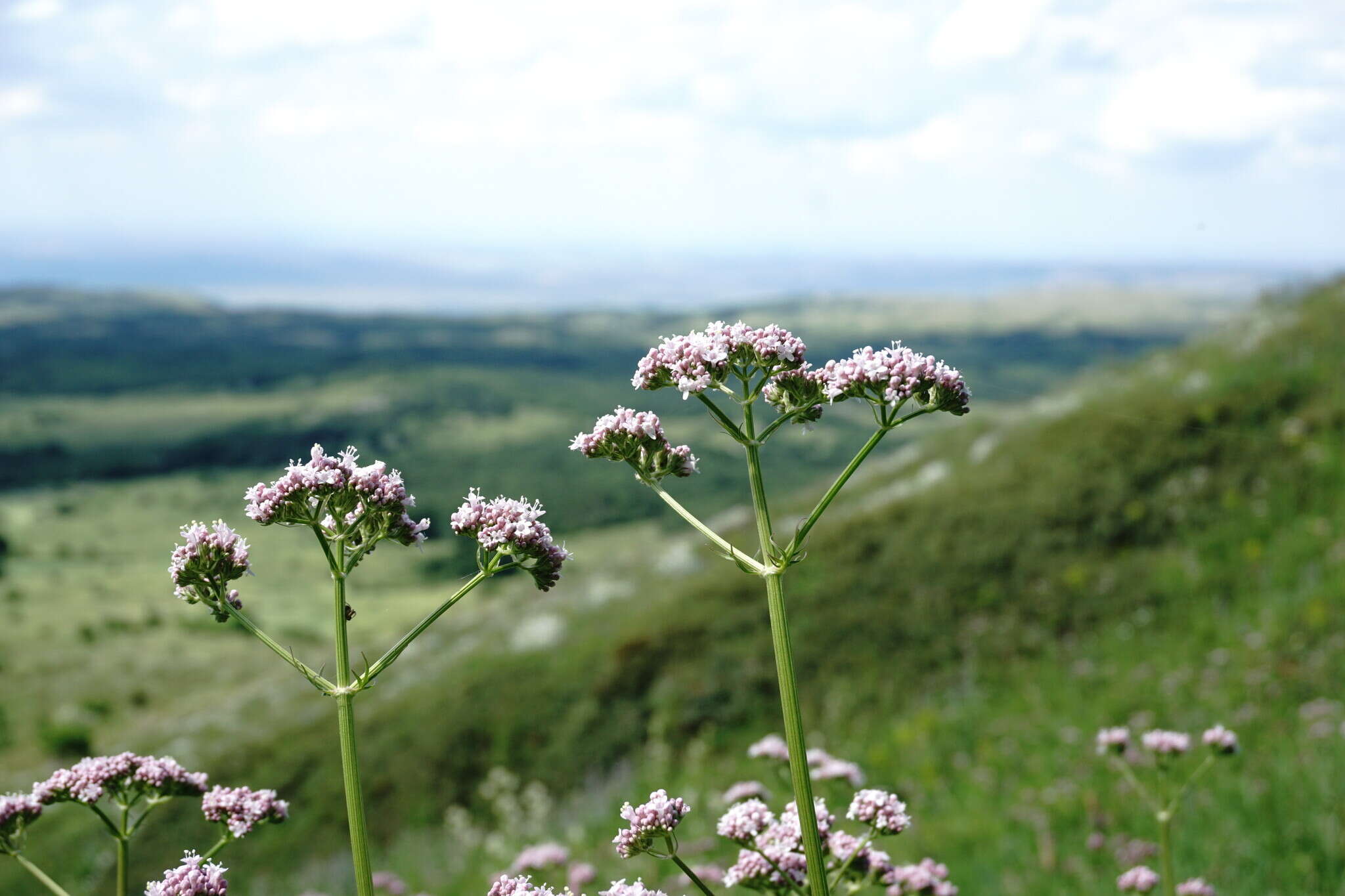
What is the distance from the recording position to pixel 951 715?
13.0 metres

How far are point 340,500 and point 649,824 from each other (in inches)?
48.1

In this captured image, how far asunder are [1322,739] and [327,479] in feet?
31.4

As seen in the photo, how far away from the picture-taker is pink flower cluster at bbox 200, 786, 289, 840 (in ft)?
9.60

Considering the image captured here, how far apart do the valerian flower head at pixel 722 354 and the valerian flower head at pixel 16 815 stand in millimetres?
2261

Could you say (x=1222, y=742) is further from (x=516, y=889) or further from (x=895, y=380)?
(x=516, y=889)

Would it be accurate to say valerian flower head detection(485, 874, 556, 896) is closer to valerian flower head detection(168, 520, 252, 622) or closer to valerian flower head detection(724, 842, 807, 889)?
valerian flower head detection(724, 842, 807, 889)

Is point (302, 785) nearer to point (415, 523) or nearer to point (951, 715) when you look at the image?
point (951, 715)

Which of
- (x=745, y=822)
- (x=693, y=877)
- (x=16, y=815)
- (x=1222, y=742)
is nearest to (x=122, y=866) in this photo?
(x=16, y=815)

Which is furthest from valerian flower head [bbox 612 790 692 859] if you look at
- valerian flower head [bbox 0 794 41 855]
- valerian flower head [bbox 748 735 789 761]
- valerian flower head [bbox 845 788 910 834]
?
valerian flower head [bbox 0 794 41 855]

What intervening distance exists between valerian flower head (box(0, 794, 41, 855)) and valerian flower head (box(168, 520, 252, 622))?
90 cm

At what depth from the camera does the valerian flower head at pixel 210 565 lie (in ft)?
8.79

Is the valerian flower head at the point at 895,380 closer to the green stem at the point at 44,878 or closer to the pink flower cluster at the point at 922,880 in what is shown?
the pink flower cluster at the point at 922,880

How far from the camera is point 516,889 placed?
210 cm

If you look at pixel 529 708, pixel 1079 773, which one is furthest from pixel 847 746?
pixel 529 708
